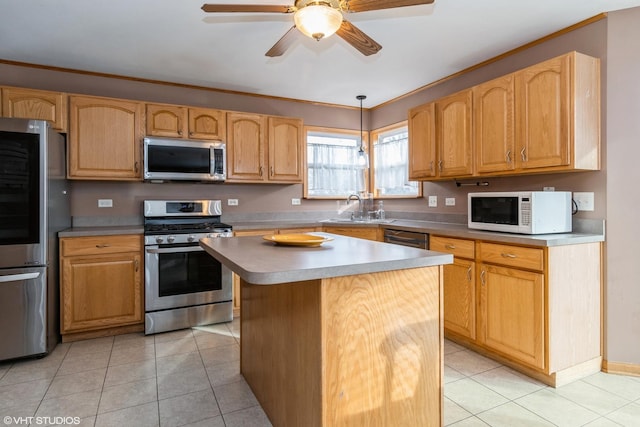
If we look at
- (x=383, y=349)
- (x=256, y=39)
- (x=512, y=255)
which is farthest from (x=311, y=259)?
(x=256, y=39)

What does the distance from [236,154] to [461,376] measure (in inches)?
115

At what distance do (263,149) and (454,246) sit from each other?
7.40ft

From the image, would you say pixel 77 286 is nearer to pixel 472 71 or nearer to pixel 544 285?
pixel 544 285

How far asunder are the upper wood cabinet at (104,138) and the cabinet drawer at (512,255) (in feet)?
10.3

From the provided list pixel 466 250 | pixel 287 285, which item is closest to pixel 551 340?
pixel 466 250

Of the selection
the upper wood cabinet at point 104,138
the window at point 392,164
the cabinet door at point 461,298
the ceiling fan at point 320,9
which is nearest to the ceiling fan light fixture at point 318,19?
the ceiling fan at point 320,9

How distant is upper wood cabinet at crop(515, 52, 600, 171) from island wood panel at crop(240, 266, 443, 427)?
1.47m

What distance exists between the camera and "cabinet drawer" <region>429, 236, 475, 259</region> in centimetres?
275

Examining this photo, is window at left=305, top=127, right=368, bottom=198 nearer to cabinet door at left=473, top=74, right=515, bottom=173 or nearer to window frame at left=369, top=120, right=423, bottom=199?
window frame at left=369, top=120, right=423, bottom=199

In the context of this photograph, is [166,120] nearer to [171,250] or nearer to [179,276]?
[171,250]

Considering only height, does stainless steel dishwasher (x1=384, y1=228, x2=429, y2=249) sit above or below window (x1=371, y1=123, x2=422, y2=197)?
below

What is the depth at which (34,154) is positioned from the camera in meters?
2.68

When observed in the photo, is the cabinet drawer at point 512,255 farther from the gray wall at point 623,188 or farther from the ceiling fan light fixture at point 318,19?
the ceiling fan light fixture at point 318,19

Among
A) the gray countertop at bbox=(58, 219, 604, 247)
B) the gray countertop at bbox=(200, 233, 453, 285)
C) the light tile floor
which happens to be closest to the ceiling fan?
the gray countertop at bbox=(200, 233, 453, 285)
